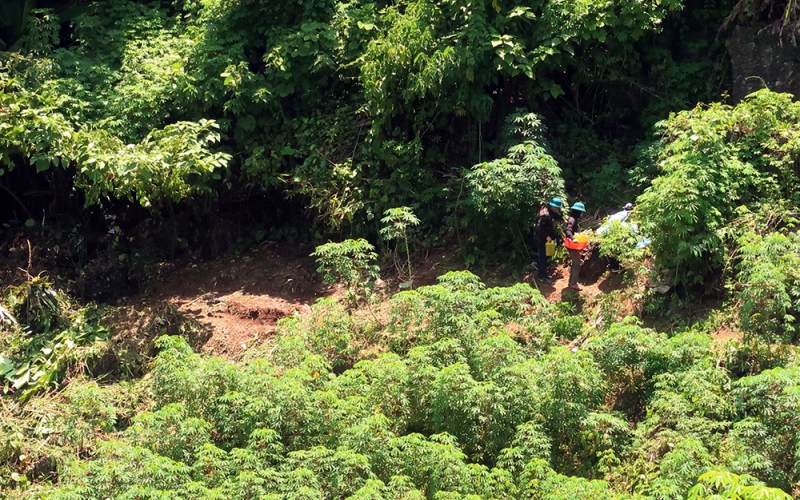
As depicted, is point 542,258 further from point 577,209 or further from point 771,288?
point 771,288

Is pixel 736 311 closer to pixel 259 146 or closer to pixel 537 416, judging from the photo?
pixel 537 416

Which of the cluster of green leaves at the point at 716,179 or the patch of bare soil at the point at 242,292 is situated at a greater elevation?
the cluster of green leaves at the point at 716,179

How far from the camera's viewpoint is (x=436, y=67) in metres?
10.3

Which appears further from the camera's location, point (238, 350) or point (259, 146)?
point (259, 146)

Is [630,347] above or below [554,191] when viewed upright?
below

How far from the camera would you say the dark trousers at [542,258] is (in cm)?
977

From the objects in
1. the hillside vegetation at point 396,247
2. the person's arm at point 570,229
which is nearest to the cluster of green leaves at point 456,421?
the hillside vegetation at point 396,247

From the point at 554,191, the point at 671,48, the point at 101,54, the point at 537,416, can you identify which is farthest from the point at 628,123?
the point at 101,54

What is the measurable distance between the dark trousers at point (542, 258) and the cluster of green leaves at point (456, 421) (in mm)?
1169

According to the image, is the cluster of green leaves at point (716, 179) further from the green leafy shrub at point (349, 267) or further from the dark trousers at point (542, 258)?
the green leafy shrub at point (349, 267)

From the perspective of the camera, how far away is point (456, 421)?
7516mm

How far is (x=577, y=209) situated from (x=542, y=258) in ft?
2.08

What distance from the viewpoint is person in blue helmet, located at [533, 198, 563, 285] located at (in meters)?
9.66

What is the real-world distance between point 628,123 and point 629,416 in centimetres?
463
